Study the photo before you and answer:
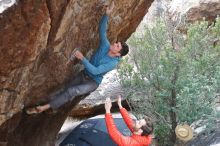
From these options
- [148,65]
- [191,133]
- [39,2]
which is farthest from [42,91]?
[148,65]

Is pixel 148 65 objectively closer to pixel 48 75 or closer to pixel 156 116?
pixel 156 116

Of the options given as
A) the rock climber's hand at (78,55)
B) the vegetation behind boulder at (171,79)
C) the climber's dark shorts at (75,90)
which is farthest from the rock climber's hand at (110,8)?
the vegetation behind boulder at (171,79)

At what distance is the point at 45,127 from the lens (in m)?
8.99

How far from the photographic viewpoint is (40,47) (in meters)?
5.70

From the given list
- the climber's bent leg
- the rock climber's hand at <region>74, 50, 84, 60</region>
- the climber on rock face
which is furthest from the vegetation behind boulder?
the rock climber's hand at <region>74, 50, 84, 60</region>

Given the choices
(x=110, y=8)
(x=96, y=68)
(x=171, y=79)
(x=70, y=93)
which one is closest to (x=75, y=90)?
(x=70, y=93)

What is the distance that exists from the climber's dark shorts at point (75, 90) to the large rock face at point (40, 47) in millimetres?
176

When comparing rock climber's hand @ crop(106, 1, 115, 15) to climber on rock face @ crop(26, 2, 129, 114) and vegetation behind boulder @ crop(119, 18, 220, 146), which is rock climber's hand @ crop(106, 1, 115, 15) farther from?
vegetation behind boulder @ crop(119, 18, 220, 146)

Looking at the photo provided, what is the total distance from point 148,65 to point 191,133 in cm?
236

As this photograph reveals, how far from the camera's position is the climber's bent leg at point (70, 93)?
23.4 feet

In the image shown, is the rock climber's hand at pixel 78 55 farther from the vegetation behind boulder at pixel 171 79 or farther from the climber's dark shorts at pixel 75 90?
the vegetation behind boulder at pixel 171 79

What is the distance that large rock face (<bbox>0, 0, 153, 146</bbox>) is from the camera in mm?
5254

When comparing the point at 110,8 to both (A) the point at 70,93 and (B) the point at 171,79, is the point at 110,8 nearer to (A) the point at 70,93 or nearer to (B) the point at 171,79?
(A) the point at 70,93

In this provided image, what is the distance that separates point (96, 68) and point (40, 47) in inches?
56.4
